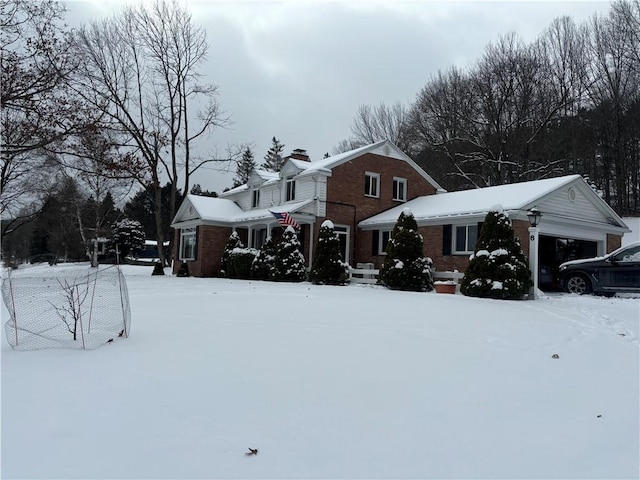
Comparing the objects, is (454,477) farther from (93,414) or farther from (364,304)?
(364,304)

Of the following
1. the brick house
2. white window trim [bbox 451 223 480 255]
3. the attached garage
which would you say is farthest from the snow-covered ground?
the brick house

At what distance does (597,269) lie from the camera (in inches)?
524

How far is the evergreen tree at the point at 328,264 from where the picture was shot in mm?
16969

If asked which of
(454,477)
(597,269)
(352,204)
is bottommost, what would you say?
(454,477)

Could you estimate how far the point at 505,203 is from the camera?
52.3 ft

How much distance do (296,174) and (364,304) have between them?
14.1 meters

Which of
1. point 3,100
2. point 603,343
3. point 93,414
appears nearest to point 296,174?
point 3,100

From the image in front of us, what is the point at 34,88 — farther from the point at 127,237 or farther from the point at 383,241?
the point at 127,237

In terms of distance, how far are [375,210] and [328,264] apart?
21.3 feet

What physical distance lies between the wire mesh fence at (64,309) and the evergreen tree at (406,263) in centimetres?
1056

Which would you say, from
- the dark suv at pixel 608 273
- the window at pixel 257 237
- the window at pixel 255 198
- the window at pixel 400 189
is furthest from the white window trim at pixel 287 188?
the dark suv at pixel 608 273

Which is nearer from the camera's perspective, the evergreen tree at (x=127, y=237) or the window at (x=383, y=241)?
the window at (x=383, y=241)

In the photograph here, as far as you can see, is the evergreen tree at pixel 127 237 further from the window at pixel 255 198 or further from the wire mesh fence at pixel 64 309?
the wire mesh fence at pixel 64 309

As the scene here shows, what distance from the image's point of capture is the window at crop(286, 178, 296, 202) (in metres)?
22.6
